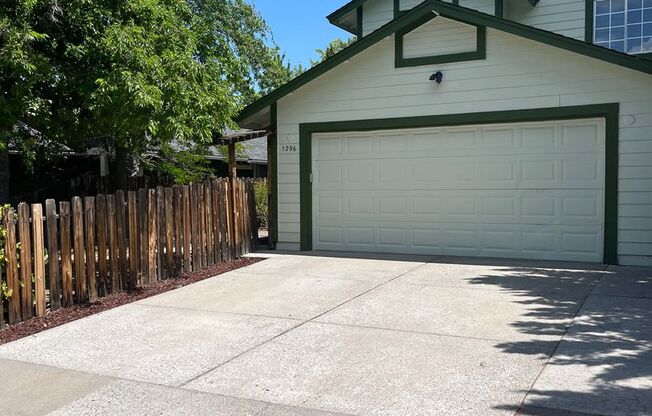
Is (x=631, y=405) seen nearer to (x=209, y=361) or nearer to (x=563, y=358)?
(x=563, y=358)

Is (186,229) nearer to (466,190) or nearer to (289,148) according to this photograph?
(289,148)

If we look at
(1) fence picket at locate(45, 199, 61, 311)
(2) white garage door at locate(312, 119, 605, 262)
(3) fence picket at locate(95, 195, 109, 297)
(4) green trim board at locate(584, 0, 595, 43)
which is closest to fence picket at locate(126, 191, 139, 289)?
(3) fence picket at locate(95, 195, 109, 297)

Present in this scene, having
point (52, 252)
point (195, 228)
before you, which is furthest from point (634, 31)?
point (52, 252)

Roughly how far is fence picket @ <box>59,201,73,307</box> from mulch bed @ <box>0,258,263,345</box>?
18cm

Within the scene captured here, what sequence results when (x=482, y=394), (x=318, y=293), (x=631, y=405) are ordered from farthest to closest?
1. (x=318, y=293)
2. (x=482, y=394)
3. (x=631, y=405)

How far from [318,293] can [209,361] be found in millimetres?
2866

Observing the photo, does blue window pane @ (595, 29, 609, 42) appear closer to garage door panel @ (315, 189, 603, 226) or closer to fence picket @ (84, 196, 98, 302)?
garage door panel @ (315, 189, 603, 226)

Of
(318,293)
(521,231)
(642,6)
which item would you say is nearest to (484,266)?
(521,231)

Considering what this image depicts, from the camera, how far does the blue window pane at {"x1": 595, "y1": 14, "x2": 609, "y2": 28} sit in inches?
488

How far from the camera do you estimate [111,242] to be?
7.91 meters

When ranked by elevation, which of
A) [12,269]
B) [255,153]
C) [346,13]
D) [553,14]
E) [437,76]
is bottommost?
[12,269]

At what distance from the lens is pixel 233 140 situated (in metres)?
12.1

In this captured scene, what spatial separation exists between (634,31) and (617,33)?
31cm

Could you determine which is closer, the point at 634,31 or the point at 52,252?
the point at 52,252
